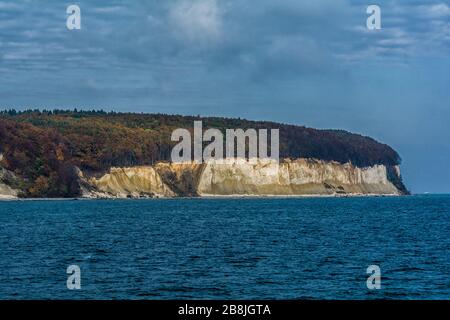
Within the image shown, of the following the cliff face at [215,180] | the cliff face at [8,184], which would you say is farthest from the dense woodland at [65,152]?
the cliff face at [215,180]

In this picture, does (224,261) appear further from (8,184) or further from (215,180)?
(215,180)

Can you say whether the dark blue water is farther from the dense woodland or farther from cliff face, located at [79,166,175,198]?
cliff face, located at [79,166,175,198]

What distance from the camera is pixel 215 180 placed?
174375mm

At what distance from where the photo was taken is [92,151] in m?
164

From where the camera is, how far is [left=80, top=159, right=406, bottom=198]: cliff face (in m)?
162

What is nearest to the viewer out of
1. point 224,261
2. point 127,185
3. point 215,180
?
point 224,261

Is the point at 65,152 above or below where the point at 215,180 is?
above

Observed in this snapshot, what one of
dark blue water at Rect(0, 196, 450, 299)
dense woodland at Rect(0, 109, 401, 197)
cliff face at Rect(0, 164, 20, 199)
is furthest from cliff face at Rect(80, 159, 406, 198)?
dark blue water at Rect(0, 196, 450, 299)

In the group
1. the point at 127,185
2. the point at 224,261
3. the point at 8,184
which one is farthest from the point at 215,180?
the point at 224,261

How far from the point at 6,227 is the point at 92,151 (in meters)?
98.8

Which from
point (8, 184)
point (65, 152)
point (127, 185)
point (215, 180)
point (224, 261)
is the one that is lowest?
point (224, 261)

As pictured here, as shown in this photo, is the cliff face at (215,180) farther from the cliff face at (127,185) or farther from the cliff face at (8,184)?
the cliff face at (8,184)

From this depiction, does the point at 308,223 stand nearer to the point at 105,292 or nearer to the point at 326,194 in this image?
the point at 105,292
